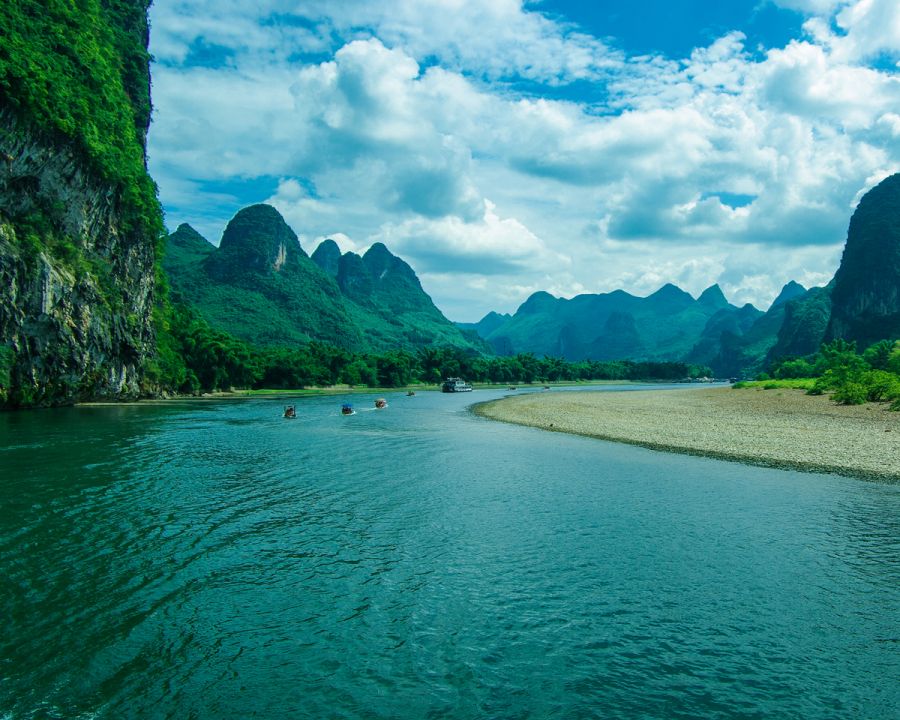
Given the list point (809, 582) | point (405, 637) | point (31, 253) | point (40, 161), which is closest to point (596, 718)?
point (405, 637)

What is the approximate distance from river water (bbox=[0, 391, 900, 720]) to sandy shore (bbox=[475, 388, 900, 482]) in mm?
4702

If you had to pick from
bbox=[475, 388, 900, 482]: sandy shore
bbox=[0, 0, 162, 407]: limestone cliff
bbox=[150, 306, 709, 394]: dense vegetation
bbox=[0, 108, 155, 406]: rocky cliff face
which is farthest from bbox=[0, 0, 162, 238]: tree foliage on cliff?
bbox=[475, 388, 900, 482]: sandy shore

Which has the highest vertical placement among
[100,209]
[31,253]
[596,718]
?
[100,209]

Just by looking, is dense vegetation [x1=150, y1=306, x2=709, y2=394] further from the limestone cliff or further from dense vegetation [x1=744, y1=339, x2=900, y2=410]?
dense vegetation [x1=744, y1=339, x2=900, y2=410]

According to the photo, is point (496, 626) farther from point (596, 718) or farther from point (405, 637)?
point (596, 718)

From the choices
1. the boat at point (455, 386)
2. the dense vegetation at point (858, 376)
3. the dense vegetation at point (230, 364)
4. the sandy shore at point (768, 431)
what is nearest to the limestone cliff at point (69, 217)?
the dense vegetation at point (230, 364)

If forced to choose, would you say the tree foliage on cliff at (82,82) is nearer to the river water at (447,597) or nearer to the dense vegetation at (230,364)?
the dense vegetation at (230,364)

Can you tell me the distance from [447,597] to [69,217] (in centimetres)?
8192

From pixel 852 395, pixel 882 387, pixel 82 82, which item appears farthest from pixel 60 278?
pixel 882 387

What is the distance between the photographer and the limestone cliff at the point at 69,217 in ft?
200

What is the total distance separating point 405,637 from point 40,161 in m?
78.0

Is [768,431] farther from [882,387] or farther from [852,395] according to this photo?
[882,387]

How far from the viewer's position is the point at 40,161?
213 feet

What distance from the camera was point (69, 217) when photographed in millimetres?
72562
